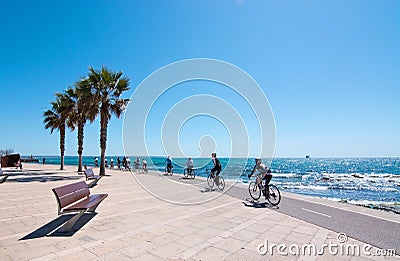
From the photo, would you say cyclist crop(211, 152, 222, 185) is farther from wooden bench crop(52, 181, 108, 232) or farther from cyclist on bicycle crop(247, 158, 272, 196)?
wooden bench crop(52, 181, 108, 232)

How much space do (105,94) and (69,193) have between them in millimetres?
14197

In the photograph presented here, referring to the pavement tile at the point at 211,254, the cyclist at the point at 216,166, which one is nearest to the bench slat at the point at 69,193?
the pavement tile at the point at 211,254

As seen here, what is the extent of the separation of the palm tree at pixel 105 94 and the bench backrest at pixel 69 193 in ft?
42.0

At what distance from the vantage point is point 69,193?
539 centimetres

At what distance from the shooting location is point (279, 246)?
4406 millimetres

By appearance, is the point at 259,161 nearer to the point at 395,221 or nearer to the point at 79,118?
the point at 395,221

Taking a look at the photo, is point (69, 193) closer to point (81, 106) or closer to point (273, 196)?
point (273, 196)

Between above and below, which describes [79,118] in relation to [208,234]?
above

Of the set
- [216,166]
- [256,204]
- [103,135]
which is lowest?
[256,204]

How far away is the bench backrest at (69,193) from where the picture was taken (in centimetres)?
483

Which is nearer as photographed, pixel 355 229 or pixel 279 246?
pixel 279 246

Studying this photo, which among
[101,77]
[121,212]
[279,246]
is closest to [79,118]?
[101,77]

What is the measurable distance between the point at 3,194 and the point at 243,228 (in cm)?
983

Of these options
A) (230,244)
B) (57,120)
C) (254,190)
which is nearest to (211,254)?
(230,244)
